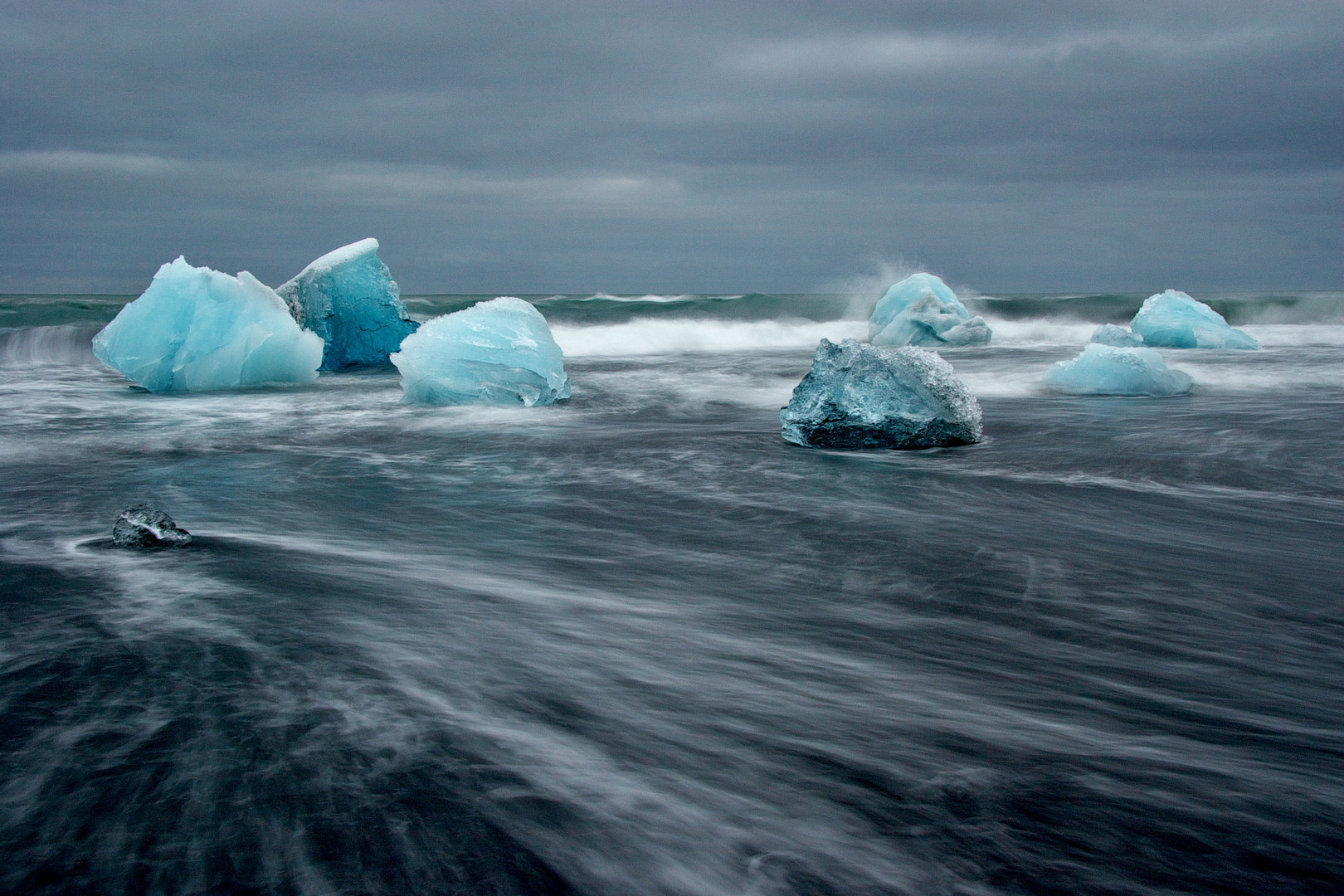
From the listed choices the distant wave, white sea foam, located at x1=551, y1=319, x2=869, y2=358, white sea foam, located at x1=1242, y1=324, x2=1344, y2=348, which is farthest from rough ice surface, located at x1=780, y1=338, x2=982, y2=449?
white sea foam, located at x1=1242, y1=324, x2=1344, y2=348

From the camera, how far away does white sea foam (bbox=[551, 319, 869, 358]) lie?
19.7m

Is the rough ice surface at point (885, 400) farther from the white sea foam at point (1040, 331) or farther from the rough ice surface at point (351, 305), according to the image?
the white sea foam at point (1040, 331)

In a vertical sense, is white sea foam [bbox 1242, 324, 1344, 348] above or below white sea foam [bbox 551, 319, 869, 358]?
above

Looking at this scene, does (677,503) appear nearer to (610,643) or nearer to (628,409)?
(610,643)

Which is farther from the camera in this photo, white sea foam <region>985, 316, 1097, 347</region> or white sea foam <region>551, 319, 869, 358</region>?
white sea foam <region>985, 316, 1097, 347</region>

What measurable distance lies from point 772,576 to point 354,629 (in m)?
1.53

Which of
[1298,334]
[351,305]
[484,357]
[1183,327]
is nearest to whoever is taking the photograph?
[484,357]

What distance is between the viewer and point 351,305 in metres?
12.4

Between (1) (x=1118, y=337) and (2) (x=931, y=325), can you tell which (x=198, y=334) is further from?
(2) (x=931, y=325)

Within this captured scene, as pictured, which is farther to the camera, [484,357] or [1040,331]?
[1040,331]

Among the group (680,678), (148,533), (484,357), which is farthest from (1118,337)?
(148,533)

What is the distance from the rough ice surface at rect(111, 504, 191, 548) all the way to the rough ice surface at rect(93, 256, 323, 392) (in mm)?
6666

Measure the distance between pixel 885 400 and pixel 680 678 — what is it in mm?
4155

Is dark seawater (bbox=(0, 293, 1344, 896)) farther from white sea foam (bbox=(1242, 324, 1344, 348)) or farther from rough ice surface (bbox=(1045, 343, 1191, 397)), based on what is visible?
white sea foam (bbox=(1242, 324, 1344, 348))
